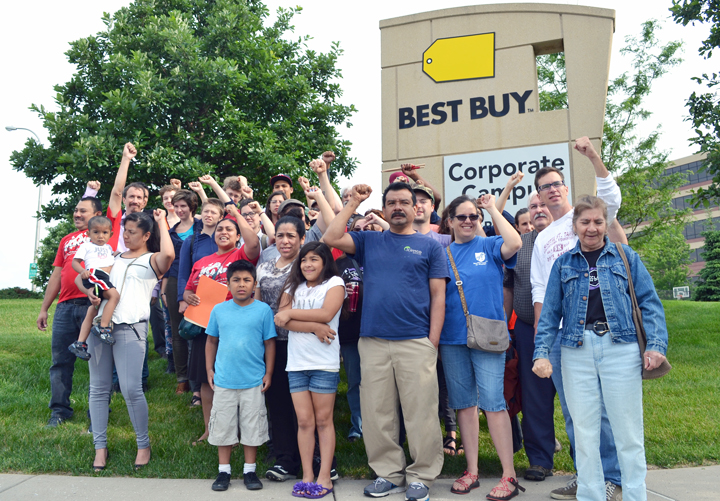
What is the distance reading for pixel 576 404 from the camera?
3.24m

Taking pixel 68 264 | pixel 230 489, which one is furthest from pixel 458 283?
pixel 68 264

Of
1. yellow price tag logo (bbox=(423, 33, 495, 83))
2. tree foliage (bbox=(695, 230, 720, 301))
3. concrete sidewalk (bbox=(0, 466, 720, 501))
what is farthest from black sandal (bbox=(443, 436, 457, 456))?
tree foliage (bbox=(695, 230, 720, 301))

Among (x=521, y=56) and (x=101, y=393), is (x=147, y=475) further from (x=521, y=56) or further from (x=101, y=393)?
(x=521, y=56)

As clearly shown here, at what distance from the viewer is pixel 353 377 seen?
461cm

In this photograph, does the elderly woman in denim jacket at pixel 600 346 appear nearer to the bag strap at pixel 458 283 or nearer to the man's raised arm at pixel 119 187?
the bag strap at pixel 458 283

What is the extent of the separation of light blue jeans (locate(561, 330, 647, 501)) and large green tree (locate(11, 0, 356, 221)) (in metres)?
11.6

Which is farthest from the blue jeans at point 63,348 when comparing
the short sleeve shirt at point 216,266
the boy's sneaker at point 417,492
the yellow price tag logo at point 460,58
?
the yellow price tag logo at point 460,58

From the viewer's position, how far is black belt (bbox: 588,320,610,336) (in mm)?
3195

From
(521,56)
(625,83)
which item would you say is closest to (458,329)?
(521,56)

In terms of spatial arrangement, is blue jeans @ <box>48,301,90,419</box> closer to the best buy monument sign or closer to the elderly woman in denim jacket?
the elderly woman in denim jacket

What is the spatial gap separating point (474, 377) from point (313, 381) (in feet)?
3.89

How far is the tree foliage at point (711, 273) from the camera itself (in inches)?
1045

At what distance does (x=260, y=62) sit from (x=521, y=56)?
1043 centimetres

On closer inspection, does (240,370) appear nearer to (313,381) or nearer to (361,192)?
(313,381)
